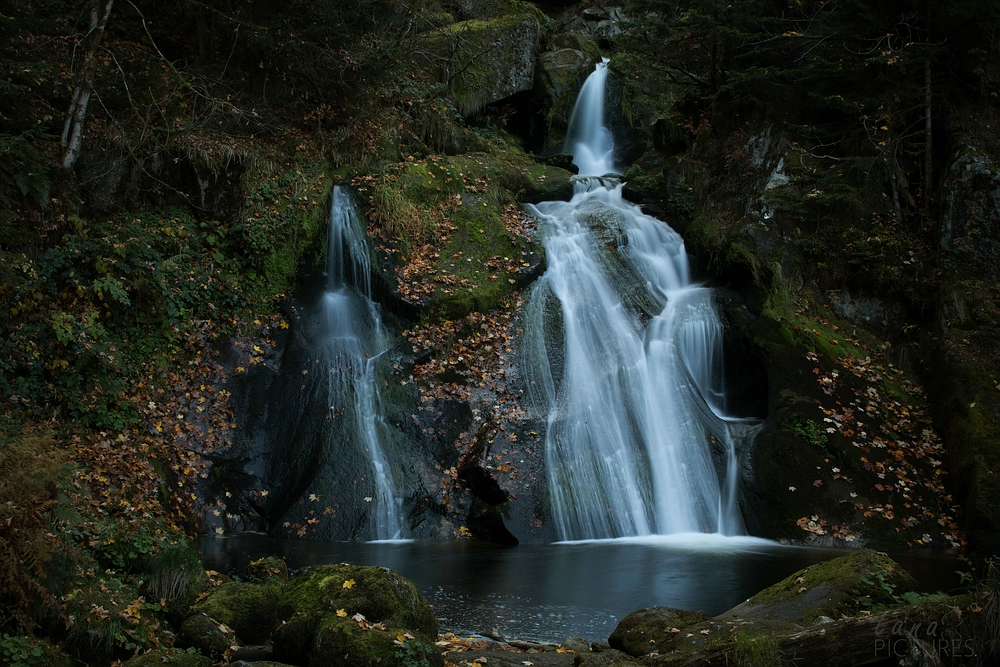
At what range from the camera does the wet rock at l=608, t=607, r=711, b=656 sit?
15.3ft

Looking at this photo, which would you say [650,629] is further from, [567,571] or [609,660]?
[567,571]

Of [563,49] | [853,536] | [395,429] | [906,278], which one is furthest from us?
[563,49]

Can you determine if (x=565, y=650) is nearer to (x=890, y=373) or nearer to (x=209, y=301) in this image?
(x=209, y=301)

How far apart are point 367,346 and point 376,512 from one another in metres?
2.61

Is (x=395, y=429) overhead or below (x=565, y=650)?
overhead

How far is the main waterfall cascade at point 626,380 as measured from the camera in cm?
918

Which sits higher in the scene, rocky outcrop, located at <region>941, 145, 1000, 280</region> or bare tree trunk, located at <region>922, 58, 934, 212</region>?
bare tree trunk, located at <region>922, 58, 934, 212</region>

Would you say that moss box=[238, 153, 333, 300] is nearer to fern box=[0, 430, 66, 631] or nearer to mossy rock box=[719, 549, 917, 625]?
fern box=[0, 430, 66, 631]

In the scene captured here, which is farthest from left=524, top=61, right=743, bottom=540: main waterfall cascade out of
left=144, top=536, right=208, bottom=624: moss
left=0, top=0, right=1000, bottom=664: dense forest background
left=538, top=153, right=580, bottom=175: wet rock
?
left=144, top=536, right=208, bottom=624: moss

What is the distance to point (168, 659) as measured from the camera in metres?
3.79

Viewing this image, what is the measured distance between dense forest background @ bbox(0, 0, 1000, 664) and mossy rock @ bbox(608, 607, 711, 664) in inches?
156

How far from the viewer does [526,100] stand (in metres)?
18.6

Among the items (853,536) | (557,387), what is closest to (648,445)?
(557,387)

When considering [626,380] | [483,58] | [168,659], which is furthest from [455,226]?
[168,659]
